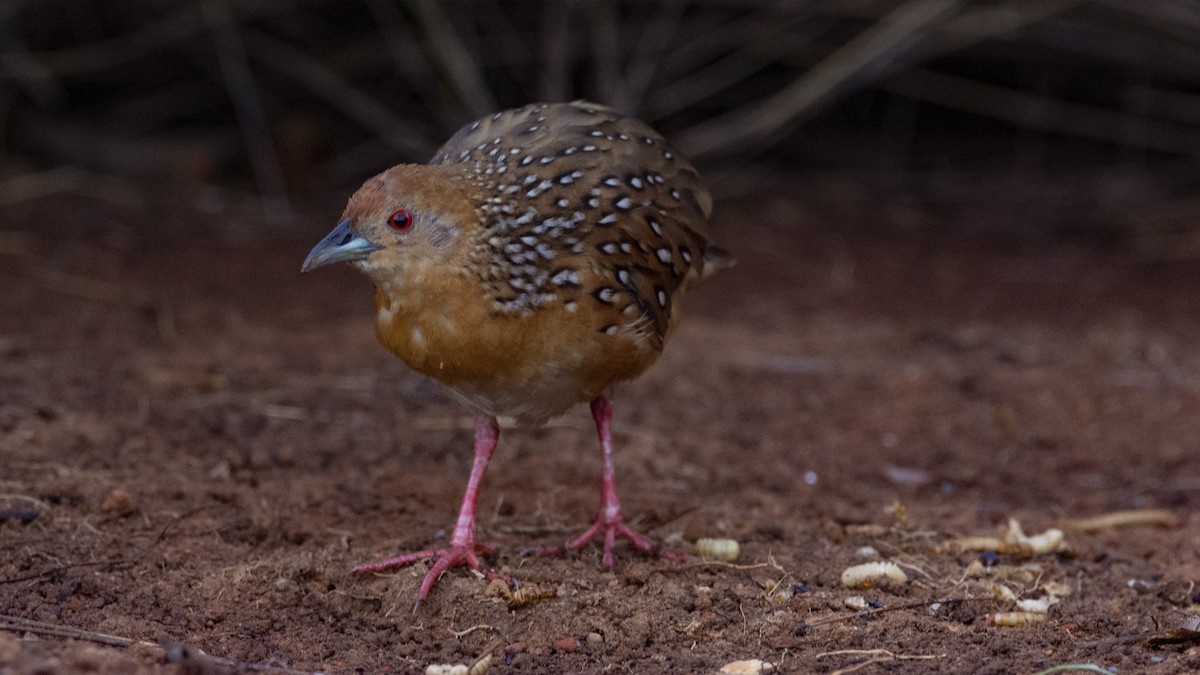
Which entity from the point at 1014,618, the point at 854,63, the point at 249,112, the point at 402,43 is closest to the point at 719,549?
the point at 1014,618

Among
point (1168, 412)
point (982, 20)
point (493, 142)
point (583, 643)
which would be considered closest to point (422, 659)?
point (583, 643)

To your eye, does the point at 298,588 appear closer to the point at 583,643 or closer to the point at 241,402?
the point at 583,643

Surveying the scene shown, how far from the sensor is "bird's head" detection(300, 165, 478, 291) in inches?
148

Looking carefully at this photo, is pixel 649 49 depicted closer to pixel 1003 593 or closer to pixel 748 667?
pixel 1003 593

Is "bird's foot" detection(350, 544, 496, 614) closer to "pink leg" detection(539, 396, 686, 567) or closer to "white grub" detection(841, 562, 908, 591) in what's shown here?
"pink leg" detection(539, 396, 686, 567)

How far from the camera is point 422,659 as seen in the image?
3.55 meters

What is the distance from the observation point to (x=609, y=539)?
437cm

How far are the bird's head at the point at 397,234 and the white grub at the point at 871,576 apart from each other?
1510mm

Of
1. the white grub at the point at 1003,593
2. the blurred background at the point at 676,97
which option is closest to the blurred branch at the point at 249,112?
the blurred background at the point at 676,97

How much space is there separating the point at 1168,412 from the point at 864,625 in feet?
10.7

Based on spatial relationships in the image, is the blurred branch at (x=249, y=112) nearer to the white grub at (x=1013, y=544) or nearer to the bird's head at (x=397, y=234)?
the bird's head at (x=397, y=234)

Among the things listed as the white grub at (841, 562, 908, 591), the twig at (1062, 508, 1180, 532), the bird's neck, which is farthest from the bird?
the twig at (1062, 508, 1180, 532)

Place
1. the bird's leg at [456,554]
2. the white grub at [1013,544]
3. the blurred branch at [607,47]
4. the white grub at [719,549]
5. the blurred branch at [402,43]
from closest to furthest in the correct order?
1. the bird's leg at [456,554]
2. the white grub at [719,549]
3. the white grub at [1013,544]
4. the blurred branch at [607,47]
5. the blurred branch at [402,43]

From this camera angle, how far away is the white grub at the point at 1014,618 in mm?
3752
